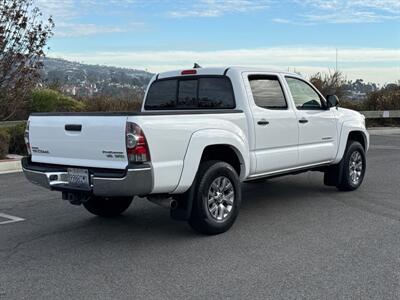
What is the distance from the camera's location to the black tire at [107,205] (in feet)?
23.3

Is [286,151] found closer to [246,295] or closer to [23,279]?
[246,295]

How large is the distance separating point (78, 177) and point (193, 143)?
1287 mm

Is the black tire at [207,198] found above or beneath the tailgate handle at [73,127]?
beneath

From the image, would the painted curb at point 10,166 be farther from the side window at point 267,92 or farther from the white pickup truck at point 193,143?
the side window at point 267,92

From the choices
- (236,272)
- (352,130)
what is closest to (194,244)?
(236,272)

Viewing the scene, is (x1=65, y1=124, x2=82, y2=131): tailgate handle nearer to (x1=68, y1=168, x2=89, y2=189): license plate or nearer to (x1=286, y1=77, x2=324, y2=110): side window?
(x1=68, y1=168, x2=89, y2=189): license plate

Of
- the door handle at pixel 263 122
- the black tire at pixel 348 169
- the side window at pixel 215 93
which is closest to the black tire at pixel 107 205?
the side window at pixel 215 93

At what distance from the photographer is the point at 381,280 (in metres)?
4.72

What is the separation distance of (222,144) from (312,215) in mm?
1864

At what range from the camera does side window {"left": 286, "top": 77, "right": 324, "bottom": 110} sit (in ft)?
25.6

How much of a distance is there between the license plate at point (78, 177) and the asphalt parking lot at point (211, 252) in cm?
70

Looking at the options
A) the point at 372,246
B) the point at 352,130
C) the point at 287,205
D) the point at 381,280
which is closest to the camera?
the point at 381,280

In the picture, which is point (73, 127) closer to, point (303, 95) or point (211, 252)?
point (211, 252)

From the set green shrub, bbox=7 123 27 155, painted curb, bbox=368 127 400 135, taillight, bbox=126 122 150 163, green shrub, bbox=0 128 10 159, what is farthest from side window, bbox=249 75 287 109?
painted curb, bbox=368 127 400 135
